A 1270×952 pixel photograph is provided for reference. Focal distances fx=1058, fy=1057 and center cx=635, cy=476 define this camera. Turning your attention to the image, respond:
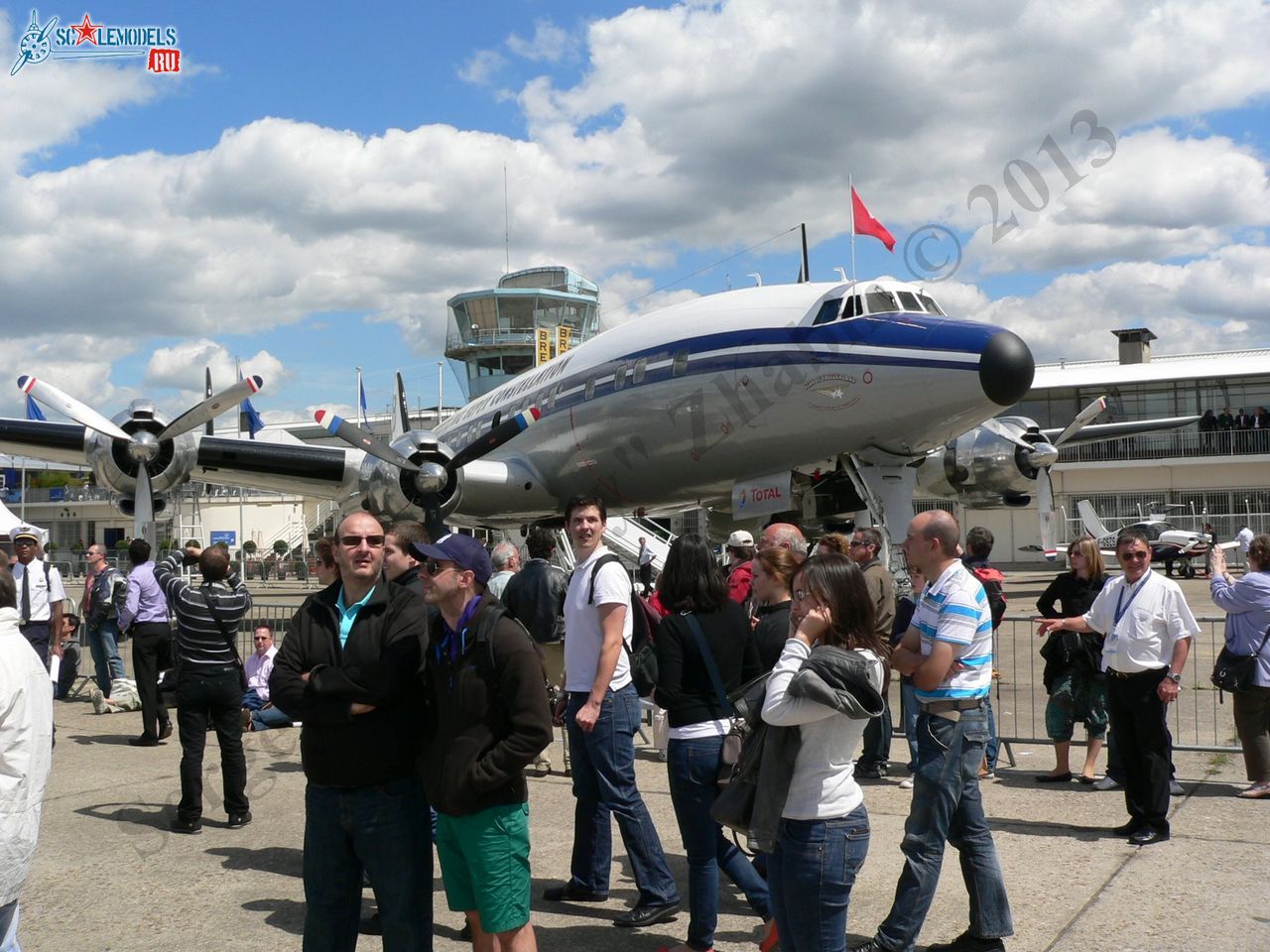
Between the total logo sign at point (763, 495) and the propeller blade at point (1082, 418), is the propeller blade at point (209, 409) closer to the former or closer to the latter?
the total logo sign at point (763, 495)

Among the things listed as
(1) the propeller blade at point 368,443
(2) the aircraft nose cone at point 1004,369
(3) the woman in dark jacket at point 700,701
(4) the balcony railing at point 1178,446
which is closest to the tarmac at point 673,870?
Result: (3) the woman in dark jacket at point 700,701

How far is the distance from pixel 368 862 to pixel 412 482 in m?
12.0

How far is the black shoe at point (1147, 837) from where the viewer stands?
19.1 ft

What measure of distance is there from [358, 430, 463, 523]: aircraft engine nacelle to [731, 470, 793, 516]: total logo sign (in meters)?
4.35

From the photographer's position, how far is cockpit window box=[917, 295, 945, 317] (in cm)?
1254

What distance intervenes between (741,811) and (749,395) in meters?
9.61

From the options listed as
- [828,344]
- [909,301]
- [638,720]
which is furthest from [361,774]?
[909,301]

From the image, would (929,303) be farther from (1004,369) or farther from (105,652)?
(105,652)

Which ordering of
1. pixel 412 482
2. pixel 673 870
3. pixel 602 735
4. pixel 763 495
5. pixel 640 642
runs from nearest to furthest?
1. pixel 602 735
2. pixel 640 642
3. pixel 673 870
4. pixel 763 495
5. pixel 412 482

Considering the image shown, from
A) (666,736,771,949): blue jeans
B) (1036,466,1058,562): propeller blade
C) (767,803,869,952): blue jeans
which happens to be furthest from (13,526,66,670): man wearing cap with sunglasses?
(1036,466,1058,562): propeller blade

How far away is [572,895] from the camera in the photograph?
205 inches

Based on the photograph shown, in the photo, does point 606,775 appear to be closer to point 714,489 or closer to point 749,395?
point 749,395

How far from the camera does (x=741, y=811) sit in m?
3.46

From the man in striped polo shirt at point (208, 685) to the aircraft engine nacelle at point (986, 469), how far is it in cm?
1428
